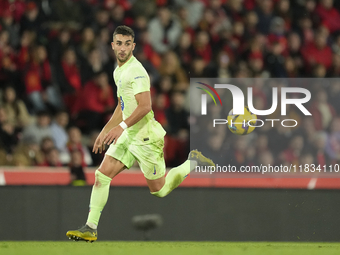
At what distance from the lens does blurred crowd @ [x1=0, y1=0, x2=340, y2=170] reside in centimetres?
862

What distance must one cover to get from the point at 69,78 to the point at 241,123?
2923 mm

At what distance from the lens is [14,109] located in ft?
28.8

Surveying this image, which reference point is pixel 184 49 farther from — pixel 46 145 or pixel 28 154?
pixel 28 154

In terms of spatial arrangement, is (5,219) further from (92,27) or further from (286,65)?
(286,65)

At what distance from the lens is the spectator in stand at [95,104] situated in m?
9.06

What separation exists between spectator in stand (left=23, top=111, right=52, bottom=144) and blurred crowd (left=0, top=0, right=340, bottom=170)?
0.01m

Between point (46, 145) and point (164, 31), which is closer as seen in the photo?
point (46, 145)

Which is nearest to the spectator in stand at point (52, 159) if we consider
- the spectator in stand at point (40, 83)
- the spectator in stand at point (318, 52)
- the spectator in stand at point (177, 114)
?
the spectator in stand at point (40, 83)

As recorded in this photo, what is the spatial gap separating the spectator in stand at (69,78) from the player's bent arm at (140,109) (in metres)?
3.91

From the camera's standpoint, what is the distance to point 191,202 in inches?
313
